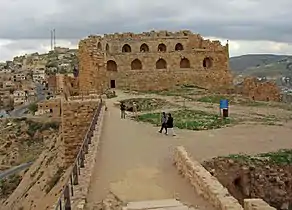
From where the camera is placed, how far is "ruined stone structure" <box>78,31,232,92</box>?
37.2 m

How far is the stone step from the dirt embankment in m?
3.73

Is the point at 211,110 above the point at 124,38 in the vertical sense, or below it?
below

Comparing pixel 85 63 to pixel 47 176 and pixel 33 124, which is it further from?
pixel 33 124

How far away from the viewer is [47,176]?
24.2 m

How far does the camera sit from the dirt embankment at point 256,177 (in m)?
13.4

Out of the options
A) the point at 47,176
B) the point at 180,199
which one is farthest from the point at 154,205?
the point at 47,176

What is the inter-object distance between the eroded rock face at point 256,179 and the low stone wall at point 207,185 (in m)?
1.14

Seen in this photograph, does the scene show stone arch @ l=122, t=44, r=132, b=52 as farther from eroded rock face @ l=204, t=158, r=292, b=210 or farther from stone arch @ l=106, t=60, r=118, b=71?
eroded rock face @ l=204, t=158, r=292, b=210

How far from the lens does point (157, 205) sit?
9.41 metres

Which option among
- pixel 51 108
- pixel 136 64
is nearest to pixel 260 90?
pixel 136 64

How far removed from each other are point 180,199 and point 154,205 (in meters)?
1.16

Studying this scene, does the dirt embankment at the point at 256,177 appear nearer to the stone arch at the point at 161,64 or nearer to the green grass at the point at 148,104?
the green grass at the point at 148,104

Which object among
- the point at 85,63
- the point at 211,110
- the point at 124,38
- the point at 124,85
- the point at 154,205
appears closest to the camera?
the point at 154,205

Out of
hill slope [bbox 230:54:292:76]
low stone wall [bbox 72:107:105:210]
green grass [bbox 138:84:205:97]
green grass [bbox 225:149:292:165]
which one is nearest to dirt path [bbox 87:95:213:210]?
low stone wall [bbox 72:107:105:210]
